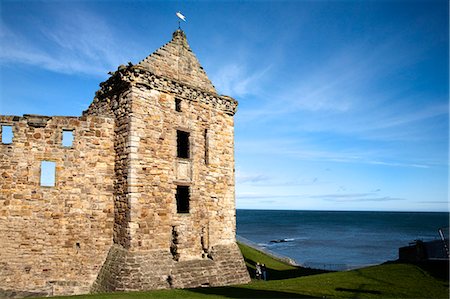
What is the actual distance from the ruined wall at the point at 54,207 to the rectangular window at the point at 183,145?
122 inches

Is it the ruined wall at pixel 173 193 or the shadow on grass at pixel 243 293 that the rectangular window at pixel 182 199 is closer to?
the ruined wall at pixel 173 193

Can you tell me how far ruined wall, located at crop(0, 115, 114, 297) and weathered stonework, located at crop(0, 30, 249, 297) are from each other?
0.04 meters

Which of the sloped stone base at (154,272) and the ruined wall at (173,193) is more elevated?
the ruined wall at (173,193)

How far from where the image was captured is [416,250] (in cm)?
1588

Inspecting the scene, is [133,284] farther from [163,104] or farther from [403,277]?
[403,277]

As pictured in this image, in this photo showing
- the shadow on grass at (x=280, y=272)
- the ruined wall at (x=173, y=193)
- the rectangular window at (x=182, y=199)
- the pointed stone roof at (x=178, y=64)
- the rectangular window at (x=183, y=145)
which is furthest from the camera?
the shadow on grass at (x=280, y=272)

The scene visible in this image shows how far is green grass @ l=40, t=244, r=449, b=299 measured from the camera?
11195 millimetres

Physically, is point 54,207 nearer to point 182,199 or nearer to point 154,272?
point 154,272

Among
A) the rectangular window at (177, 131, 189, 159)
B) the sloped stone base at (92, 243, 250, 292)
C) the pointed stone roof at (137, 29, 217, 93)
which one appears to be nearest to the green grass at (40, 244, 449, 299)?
the sloped stone base at (92, 243, 250, 292)

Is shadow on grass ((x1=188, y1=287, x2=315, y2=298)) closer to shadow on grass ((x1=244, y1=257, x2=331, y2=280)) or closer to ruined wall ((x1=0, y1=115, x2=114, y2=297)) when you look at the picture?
ruined wall ((x1=0, y1=115, x2=114, y2=297))

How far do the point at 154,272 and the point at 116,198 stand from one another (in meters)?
3.34

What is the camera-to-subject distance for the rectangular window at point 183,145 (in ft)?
51.5

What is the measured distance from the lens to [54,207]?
13344mm

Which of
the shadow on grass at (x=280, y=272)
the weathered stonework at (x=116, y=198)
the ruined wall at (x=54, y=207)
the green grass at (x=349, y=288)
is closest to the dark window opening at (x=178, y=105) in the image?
the weathered stonework at (x=116, y=198)
